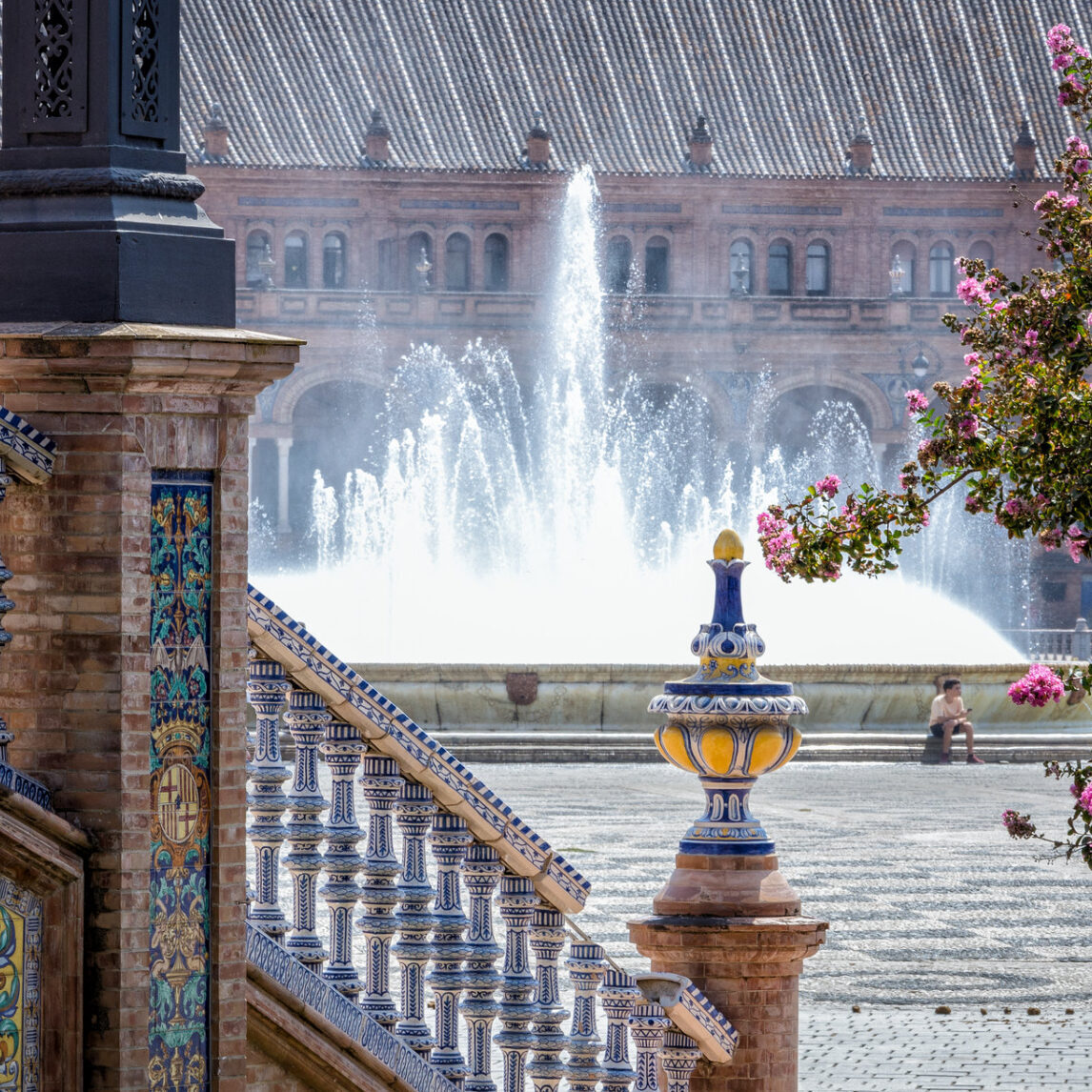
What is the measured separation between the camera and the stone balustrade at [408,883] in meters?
4.39

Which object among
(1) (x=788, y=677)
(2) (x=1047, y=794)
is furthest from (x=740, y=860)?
(1) (x=788, y=677)

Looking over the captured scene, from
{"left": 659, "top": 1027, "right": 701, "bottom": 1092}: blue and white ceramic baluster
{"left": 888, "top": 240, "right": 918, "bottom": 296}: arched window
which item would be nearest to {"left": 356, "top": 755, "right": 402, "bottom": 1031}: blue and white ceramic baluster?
{"left": 659, "top": 1027, "right": 701, "bottom": 1092}: blue and white ceramic baluster

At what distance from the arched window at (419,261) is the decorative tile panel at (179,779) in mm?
48289

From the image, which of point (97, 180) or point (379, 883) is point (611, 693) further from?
point (97, 180)

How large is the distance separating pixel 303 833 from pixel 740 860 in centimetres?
145

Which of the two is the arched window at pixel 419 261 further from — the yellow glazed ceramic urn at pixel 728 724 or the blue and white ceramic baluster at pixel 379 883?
the blue and white ceramic baluster at pixel 379 883

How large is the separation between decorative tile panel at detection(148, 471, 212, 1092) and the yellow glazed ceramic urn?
1762 millimetres

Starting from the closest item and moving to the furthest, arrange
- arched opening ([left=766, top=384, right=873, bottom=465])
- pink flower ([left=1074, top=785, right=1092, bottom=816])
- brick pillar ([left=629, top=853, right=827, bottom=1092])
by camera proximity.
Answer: brick pillar ([left=629, top=853, right=827, bottom=1092]) → pink flower ([left=1074, top=785, right=1092, bottom=816]) → arched opening ([left=766, top=384, right=873, bottom=465])

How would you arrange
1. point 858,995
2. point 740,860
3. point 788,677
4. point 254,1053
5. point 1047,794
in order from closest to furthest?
point 254,1053 → point 740,860 → point 858,995 → point 1047,794 → point 788,677

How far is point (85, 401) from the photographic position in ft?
12.2

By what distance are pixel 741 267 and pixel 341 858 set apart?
49845 millimetres

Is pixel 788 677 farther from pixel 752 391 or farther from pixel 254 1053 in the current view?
pixel 752 391

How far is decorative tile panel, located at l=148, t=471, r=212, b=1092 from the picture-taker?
3771 mm

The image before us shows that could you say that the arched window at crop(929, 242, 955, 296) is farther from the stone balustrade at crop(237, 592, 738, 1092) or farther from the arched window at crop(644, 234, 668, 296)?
the stone balustrade at crop(237, 592, 738, 1092)
